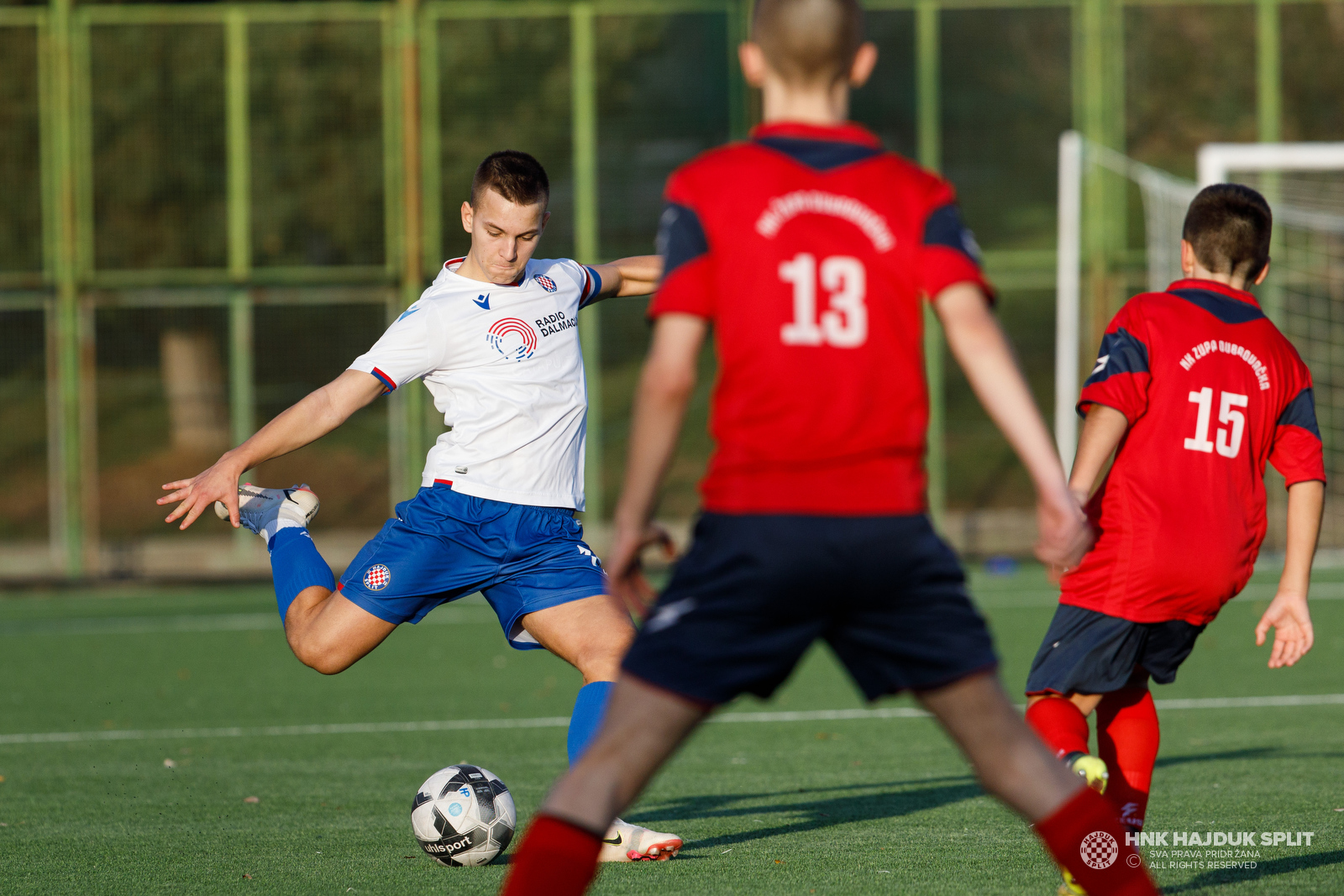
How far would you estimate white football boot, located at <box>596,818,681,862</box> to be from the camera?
15.7 ft

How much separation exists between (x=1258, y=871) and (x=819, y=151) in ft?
8.72

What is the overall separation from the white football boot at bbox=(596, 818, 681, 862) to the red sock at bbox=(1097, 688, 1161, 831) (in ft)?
4.31

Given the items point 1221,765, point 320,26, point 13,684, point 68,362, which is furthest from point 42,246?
point 1221,765

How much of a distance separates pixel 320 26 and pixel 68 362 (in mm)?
4630

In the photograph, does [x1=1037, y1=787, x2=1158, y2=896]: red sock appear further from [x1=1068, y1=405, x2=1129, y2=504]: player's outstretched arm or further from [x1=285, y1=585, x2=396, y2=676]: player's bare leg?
[x1=285, y1=585, x2=396, y2=676]: player's bare leg

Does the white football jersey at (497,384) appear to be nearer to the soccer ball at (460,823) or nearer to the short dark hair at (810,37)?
the soccer ball at (460,823)

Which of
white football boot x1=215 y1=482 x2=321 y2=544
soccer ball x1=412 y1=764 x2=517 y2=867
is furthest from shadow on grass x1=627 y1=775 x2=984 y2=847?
white football boot x1=215 y1=482 x2=321 y2=544

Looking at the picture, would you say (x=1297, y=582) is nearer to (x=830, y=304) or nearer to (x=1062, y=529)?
(x=1062, y=529)

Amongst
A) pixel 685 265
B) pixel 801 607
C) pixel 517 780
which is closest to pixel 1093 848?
pixel 801 607

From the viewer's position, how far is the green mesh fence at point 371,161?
57.5 ft

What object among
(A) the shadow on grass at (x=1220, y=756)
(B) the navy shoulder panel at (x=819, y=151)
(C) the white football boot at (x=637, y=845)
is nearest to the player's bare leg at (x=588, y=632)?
(C) the white football boot at (x=637, y=845)

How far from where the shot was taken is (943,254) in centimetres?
283

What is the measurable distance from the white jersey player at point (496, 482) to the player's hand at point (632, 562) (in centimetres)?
178

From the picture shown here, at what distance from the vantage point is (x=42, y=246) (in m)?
17.6
